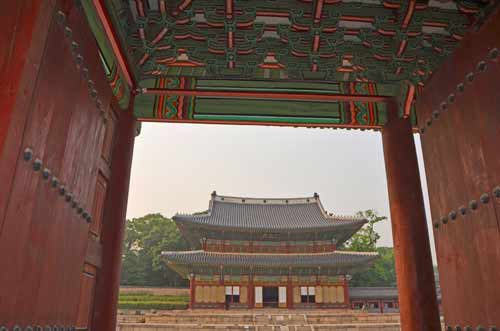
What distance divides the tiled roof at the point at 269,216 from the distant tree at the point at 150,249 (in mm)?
15648

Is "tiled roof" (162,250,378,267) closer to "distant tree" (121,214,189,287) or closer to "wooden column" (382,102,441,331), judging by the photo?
"distant tree" (121,214,189,287)

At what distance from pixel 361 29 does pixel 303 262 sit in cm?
1914

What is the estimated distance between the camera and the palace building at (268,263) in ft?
70.3

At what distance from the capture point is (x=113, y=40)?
2881mm

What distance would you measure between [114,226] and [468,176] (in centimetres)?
265

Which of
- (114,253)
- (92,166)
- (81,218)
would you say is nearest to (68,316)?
(81,218)

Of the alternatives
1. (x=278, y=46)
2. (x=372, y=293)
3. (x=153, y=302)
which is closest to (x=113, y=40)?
(x=278, y=46)

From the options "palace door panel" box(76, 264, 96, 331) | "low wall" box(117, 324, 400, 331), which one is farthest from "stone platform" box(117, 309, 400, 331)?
"palace door panel" box(76, 264, 96, 331)

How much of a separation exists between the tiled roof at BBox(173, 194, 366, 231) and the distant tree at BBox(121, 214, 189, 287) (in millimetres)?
15648

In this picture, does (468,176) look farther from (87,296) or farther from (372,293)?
(372,293)

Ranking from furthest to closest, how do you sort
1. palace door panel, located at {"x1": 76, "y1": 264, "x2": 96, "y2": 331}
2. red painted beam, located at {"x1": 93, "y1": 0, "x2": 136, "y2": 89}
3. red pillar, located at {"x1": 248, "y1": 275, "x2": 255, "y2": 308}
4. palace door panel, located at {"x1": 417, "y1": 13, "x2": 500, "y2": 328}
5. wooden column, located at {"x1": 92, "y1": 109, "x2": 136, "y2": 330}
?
red pillar, located at {"x1": 248, "y1": 275, "x2": 255, "y2": 308} → wooden column, located at {"x1": 92, "y1": 109, "x2": 136, "y2": 330} → palace door panel, located at {"x1": 76, "y1": 264, "x2": 96, "y2": 331} → red painted beam, located at {"x1": 93, "y1": 0, "x2": 136, "y2": 89} → palace door panel, located at {"x1": 417, "y1": 13, "x2": 500, "y2": 328}

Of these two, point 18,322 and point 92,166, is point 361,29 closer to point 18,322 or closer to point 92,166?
point 92,166

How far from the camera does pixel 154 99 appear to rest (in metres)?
4.20

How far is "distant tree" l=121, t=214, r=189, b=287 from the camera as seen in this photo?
39906 millimetres
